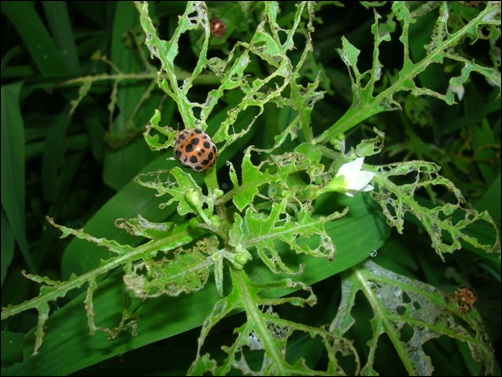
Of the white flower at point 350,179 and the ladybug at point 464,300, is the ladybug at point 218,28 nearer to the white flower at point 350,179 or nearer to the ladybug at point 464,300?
the white flower at point 350,179

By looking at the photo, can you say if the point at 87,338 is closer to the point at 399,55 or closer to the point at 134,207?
the point at 134,207

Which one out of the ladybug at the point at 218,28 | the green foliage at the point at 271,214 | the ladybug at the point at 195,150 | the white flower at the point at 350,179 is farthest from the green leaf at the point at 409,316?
the ladybug at the point at 218,28

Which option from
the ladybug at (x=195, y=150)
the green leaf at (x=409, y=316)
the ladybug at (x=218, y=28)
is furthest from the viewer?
the ladybug at (x=218, y=28)

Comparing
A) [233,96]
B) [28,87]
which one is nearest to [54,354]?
[233,96]

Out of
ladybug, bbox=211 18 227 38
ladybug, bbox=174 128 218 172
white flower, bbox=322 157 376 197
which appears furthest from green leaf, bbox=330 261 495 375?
ladybug, bbox=211 18 227 38

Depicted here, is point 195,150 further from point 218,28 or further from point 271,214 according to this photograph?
point 218,28

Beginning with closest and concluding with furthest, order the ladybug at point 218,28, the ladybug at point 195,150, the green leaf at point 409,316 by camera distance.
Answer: the ladybug at point 195,150, the green leaf at point 409,316, the ladybug at point 218,28

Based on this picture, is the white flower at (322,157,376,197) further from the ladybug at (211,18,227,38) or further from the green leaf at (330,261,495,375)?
the ladybug at (211,18,227,38)
